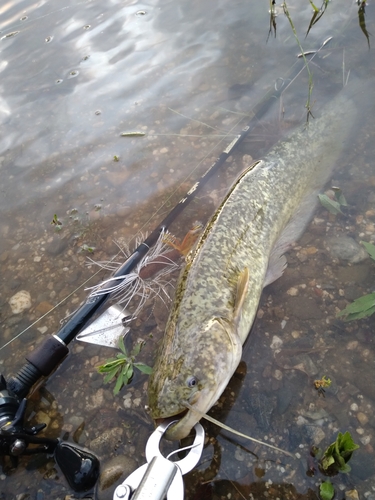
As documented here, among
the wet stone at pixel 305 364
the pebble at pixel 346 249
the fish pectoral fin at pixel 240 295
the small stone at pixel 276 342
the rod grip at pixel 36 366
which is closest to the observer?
the rod grip at pixel 36 366

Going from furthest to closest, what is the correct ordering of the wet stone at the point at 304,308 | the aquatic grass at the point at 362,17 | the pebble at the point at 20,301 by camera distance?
the aquatic grass at the point at 362,17 < the pebble at the point at 20,301 < the wet stone at the point at 304,308

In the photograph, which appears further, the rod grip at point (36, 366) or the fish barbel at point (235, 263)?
the rod grip at point (36, 366)

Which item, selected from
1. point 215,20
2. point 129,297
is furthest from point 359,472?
point 215,20

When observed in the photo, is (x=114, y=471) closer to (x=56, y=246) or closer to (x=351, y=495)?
(x=351, y=495)

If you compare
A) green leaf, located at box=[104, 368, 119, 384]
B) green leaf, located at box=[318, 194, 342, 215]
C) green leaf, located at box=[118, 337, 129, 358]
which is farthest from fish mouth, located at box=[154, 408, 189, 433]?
green leaf, located at box=[318, 194, 342, 215]

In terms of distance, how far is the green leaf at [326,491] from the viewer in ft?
7.75

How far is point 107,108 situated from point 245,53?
6.95 feet

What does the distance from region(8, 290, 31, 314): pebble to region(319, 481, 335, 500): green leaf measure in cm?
286

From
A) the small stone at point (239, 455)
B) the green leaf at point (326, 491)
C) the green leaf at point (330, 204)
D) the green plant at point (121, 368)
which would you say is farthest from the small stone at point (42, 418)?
the green leaf at point (330, 204)

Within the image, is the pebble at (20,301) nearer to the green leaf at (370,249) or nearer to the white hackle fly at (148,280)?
the white hackle fly at (148,280)

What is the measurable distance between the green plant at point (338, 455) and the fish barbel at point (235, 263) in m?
0.74

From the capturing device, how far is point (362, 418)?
2670 mm

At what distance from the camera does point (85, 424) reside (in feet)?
9.68

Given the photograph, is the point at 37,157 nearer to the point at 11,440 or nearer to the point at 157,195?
the point at 157,195
